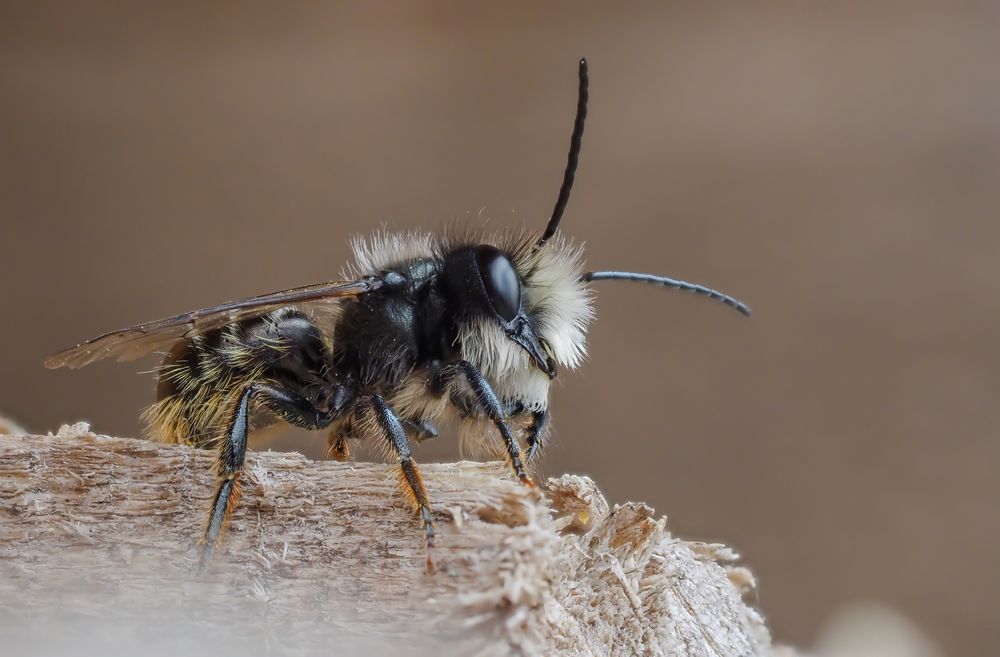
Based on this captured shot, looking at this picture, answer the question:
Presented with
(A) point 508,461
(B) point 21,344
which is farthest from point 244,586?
(B) point 21,344

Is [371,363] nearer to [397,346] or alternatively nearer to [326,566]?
[397,346]

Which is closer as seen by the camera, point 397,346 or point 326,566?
point 326,566

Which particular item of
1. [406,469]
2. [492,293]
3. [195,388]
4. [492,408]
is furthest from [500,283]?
[195,388]

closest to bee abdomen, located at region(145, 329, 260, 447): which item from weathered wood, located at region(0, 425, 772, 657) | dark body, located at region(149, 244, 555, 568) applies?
dark body, located at region(149, 244, 555, 568)

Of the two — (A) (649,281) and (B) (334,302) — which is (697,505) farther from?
(B) (334,302)

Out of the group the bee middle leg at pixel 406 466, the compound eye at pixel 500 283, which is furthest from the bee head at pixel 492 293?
the bee middle leg at pixel 406 466

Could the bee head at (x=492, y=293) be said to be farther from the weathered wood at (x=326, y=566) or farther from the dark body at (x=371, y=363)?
the weathered wood at (x=326, y=566)

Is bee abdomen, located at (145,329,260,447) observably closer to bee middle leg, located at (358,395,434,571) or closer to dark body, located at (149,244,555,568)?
dark body, located at (149,244,555,568)
